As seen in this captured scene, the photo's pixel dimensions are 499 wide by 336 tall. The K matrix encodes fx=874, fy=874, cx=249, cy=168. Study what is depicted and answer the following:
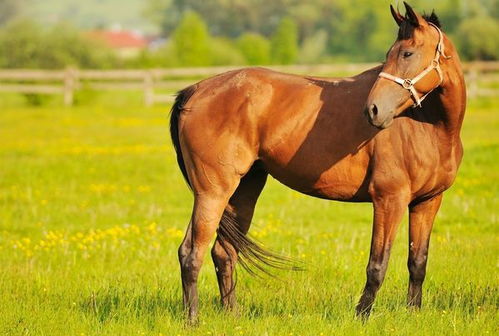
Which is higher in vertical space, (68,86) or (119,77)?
(119,77)

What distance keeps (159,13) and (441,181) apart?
449ft

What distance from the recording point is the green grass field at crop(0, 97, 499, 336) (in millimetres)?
6719

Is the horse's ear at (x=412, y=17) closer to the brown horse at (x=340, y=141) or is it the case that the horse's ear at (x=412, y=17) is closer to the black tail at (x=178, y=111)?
the brown horse at (x=340, y=141)

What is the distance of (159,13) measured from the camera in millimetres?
140500

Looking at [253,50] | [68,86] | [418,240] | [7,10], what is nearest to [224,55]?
[253,50]

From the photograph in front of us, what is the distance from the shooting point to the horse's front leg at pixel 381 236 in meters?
6.64

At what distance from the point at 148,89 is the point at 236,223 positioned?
3145 cm

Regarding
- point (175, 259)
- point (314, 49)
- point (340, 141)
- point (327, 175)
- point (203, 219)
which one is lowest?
point (175, 259)

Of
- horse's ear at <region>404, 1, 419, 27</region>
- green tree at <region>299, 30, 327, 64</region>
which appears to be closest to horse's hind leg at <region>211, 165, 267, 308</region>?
horse's ear at <region>404, 1, 419, 27</region>

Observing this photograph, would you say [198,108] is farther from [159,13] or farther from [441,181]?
[159,13]

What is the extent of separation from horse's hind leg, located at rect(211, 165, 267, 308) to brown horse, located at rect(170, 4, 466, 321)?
→ 0.01 metres

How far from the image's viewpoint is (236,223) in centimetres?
754

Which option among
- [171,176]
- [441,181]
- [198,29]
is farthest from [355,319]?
[198,29]

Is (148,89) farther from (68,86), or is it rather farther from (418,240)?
(418,240)
